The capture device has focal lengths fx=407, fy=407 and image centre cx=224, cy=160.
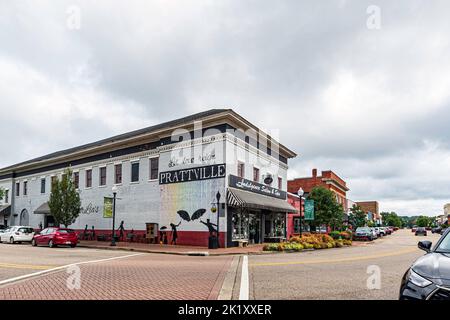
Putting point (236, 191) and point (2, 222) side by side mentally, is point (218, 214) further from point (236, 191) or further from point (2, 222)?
point (2, 222)

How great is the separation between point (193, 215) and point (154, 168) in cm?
575

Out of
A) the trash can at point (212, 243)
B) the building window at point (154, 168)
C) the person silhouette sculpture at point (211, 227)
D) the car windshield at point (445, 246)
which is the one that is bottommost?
the trash can at point (212, 243)

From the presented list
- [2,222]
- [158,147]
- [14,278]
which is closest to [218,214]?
[158,147]

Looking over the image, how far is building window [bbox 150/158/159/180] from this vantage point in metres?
30.8

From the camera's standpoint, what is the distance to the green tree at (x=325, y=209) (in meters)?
44.0

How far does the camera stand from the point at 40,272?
12.5 m

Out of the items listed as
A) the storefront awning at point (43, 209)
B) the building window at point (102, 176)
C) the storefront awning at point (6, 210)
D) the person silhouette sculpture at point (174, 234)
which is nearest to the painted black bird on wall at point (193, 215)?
the person silhouette sculpture at point (174, 234)

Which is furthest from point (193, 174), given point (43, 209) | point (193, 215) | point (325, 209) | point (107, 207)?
point (325, 209)

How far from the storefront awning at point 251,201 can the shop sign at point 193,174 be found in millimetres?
1420

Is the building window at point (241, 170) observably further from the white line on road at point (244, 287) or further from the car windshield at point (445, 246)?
the car windshield at point (445, 246)

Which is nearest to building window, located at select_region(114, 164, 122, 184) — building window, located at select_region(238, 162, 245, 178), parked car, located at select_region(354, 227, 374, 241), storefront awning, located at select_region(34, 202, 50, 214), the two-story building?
the two-story building

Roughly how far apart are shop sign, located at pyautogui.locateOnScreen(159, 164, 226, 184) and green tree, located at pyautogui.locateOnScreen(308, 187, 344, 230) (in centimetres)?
2058
